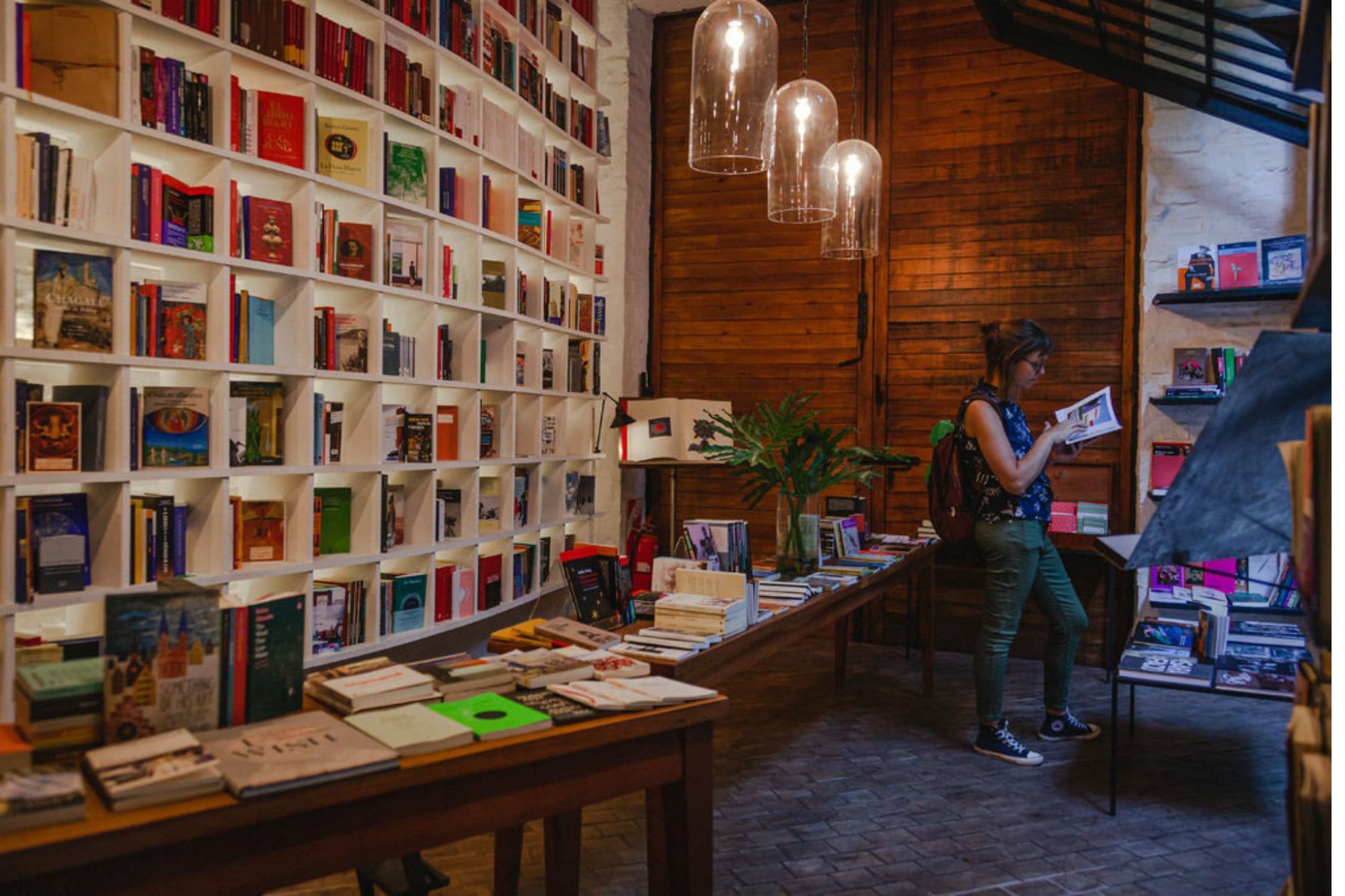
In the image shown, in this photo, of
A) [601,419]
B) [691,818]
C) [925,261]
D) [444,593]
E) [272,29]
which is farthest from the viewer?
[601,419]

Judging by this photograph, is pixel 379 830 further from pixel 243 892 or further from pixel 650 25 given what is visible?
pixel 650 25

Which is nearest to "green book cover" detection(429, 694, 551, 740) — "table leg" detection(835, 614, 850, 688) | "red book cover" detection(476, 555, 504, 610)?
"red book cover" detection(476, 555, 504, 610)

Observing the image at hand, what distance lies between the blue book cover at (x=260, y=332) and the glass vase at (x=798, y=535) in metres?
2.04

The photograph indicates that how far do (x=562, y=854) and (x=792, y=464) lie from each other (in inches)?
68.5

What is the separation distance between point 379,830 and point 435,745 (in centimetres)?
15

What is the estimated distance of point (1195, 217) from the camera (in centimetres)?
514

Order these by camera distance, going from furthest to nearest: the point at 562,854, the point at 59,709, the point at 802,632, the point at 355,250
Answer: the point at 355,250 < the point at 802,632 < the point at 562,854 < the point at 59,709

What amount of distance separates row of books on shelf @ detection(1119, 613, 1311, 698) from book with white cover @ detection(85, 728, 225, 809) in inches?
116

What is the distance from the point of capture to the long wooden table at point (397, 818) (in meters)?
1.21

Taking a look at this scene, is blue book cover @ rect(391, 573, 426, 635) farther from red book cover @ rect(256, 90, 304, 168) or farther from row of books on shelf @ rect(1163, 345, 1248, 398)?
row of books on shelf @ rect(1163, 345, 1248, 398)

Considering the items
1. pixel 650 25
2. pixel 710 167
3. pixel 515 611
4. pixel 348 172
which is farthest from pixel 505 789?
pixel 650 25

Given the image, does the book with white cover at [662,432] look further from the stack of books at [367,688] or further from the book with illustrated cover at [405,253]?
the stack of books at [367,688]

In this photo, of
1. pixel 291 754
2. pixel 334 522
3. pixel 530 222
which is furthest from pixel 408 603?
pixel 291 754

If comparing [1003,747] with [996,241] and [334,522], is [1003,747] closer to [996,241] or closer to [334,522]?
[334,522]
